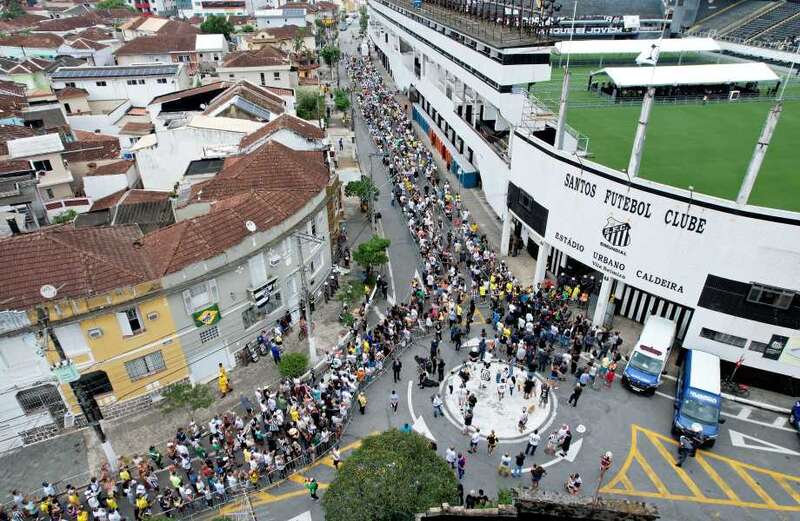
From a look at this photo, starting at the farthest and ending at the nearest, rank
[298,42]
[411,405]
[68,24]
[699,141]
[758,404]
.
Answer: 1. [68,24]
2. [298,42]
3. [699,141]
4. [411,405]
5. [758,404]

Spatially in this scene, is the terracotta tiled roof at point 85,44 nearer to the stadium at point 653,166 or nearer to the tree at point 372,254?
the stadium at point 653,166

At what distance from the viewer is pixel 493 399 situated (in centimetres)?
2239

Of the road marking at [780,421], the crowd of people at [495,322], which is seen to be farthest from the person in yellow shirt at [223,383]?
the road marking at [780,421]

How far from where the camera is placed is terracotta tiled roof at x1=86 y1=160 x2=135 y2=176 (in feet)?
133

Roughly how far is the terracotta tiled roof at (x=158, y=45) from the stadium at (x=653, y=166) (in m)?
45.1

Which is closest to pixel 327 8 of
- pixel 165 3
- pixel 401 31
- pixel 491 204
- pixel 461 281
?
pixel 165 3

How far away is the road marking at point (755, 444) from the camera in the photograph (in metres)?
19.7

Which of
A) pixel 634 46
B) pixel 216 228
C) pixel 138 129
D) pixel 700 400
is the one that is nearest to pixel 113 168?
pixel 138 129

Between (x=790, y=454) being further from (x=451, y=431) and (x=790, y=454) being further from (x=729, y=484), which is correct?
(x=451, y=431)

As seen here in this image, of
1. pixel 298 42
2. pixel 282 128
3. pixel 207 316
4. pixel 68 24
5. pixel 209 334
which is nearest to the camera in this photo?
pixel 207 316

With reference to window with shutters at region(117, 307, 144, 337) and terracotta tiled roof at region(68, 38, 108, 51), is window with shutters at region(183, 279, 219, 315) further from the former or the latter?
terracotta tiled roof at region(68, 38, 108, 51)

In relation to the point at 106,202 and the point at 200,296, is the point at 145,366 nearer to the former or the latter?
the point at 200,296

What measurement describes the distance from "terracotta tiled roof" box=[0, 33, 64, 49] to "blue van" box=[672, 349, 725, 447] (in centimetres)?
9763

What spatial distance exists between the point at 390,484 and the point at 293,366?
10200mm
